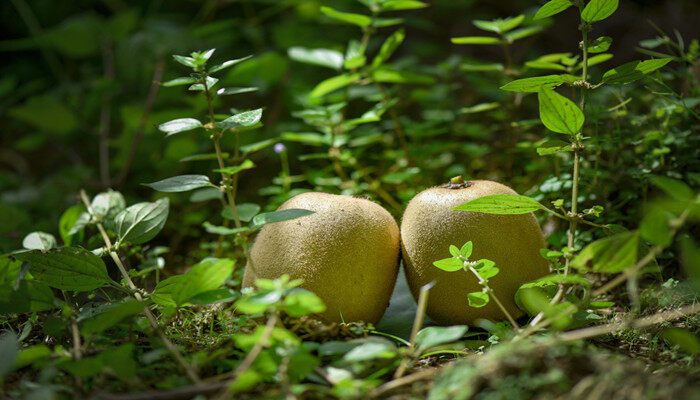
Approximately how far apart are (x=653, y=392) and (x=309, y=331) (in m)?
0.52

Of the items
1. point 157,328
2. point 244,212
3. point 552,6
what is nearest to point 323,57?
point 244,212

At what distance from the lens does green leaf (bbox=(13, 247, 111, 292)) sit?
0.93m

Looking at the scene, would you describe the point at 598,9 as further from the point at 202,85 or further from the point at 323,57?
the point at 323,57

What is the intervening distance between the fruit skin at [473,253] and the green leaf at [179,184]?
44 cm

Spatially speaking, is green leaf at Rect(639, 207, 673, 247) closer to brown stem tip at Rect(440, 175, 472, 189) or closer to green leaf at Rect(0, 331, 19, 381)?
brown stem tip at Rect(440, 175, 472, 189)

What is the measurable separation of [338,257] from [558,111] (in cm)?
48

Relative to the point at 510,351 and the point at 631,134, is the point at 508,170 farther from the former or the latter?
the point at 510,351

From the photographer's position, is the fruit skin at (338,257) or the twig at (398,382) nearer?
the twig at (398,382)

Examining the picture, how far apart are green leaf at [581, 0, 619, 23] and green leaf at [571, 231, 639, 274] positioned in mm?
419

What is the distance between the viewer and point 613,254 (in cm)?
71

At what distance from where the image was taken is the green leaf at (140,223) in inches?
43.6

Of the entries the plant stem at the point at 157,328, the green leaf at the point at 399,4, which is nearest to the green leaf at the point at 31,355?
the plant stem at the point at 157,328

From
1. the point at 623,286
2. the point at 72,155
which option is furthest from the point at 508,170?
the point at 72,155

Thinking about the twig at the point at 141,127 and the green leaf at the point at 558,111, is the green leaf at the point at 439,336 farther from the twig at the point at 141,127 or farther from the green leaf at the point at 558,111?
the twig at the point at 141,127
